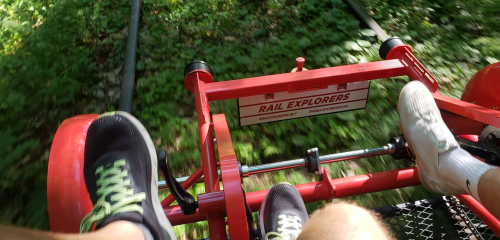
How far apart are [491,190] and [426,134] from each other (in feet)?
1.16

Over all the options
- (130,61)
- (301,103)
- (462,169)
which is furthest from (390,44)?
(130,61)

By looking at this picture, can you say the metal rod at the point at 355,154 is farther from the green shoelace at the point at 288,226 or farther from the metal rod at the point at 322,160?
the green shoelace at the point at 288,226

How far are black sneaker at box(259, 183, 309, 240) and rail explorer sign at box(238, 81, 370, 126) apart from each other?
1.60 feet

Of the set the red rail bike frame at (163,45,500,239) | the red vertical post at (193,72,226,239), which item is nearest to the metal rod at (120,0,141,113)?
the red rail bike frame at (163,45,500,239)

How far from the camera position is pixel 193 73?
83.0 inches

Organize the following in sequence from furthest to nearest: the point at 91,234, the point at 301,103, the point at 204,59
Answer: the point at 204,59
the point at 301,103
the point at 91,234

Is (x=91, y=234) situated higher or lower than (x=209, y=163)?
lower

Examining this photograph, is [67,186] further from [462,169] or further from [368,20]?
[368,20]

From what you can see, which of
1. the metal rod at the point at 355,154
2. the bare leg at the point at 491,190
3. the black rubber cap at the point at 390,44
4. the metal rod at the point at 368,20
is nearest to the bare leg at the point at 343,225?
the bare leg at the point at 491,190

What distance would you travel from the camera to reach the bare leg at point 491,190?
49.1 inches

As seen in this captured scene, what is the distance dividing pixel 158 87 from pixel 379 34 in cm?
217

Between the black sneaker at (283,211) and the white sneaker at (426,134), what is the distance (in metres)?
0.60

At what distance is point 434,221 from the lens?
6.47ft

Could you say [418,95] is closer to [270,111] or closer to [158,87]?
[270,111]
